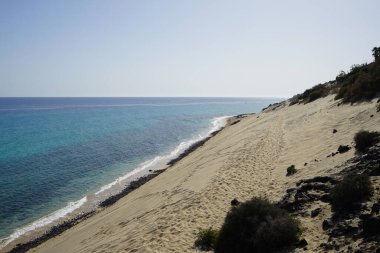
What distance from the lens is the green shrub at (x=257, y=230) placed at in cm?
983

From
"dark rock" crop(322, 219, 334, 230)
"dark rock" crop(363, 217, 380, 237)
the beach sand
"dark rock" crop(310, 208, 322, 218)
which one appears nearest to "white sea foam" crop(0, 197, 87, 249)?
the beach sand

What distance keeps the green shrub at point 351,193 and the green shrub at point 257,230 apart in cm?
141

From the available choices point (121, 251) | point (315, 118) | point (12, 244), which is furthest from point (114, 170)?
point (121, 251)

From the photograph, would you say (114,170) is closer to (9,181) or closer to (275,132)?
(9,181)

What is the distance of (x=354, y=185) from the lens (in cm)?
1057

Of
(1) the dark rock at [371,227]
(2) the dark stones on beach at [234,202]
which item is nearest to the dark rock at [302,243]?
(1) the dark rock at [371,227]

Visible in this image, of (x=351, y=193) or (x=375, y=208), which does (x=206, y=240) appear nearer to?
(x=351, y=193)

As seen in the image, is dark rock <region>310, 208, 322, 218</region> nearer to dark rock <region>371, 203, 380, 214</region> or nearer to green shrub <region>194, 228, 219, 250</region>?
dark rock <region>371, 203, 380, 214</region>

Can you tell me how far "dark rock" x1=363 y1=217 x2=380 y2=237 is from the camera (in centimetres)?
842

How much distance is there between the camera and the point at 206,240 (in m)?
11.8

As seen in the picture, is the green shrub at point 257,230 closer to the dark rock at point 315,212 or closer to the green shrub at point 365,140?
the dark rock at point 315,212

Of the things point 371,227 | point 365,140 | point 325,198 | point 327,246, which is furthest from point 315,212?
point 365,140

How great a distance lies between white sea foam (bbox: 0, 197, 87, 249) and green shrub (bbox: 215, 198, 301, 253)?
57.9 feet

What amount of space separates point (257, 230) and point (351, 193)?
9.84ft
